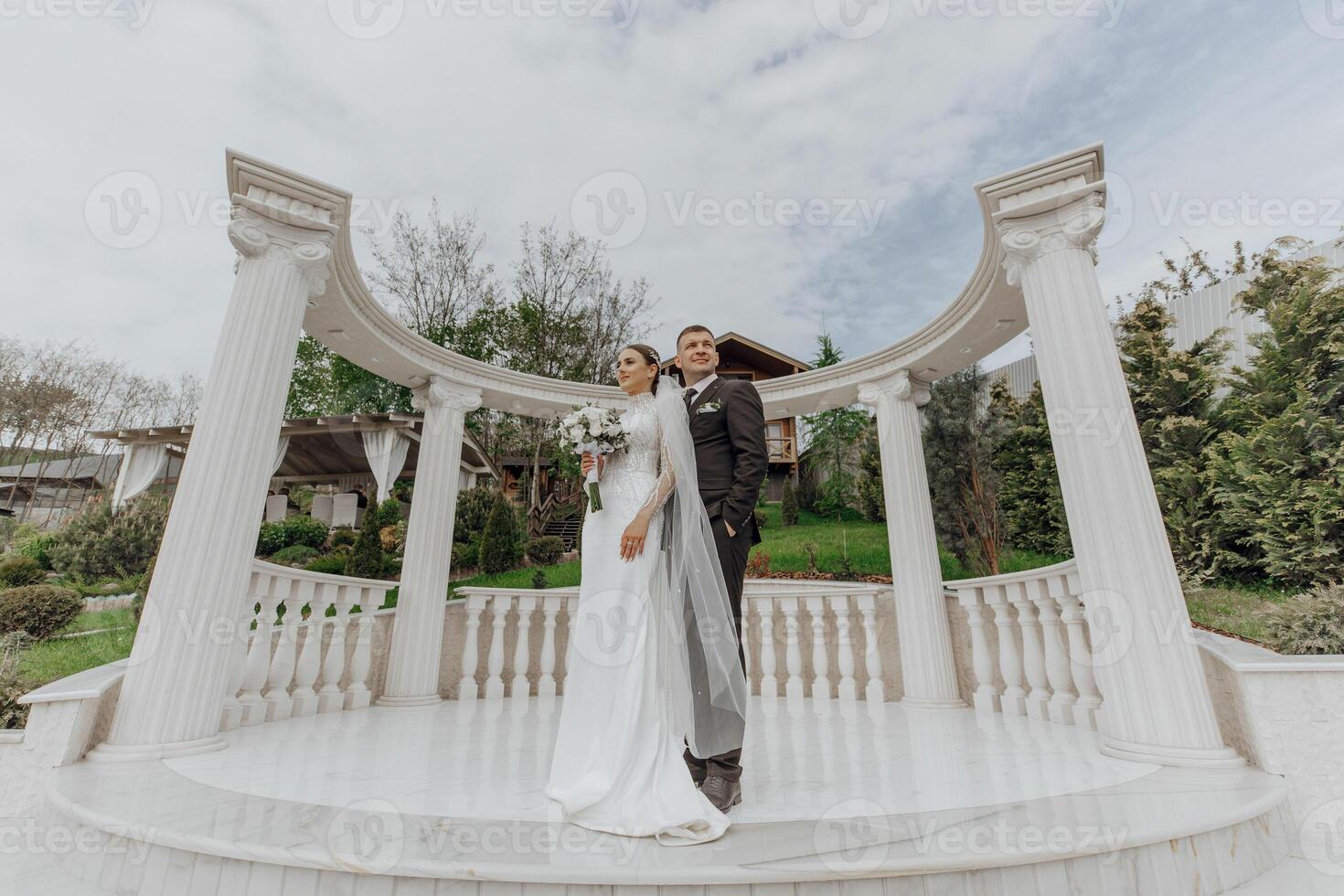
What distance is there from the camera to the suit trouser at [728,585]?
213 centimetres

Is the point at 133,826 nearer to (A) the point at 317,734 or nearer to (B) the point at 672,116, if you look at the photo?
(A) the point at 317,734

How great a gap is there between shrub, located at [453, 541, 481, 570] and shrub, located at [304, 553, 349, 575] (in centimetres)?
198

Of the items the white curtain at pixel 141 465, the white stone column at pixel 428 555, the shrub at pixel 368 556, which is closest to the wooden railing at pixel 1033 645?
the white stone column at pixel 428 555

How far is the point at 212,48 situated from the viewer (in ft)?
16.3

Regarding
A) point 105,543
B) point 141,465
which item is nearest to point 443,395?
point 105,543

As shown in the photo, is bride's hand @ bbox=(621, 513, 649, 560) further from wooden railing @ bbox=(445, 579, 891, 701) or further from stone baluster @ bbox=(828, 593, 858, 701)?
stone baluster @ bbox=(828, 593, 858, 701)

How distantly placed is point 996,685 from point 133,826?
208 inches

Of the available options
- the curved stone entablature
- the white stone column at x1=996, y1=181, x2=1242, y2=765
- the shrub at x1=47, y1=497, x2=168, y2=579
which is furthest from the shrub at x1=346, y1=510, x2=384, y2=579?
the white stone column at x1=996, y1=181, x2=1242, y2=765

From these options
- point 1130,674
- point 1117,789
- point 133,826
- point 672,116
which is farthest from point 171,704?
point 672,116

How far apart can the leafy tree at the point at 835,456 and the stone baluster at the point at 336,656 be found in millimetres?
13059

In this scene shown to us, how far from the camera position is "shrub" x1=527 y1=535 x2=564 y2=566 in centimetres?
1237

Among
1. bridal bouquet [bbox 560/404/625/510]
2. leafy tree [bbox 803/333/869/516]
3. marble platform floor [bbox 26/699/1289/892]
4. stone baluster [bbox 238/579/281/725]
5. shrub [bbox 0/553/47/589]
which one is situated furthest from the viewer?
leafy tree [bbox 803/333/869/516]

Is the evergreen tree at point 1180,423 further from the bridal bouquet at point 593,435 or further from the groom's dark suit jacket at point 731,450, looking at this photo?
the bridal bouquet at point 593,435

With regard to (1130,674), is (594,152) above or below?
above
